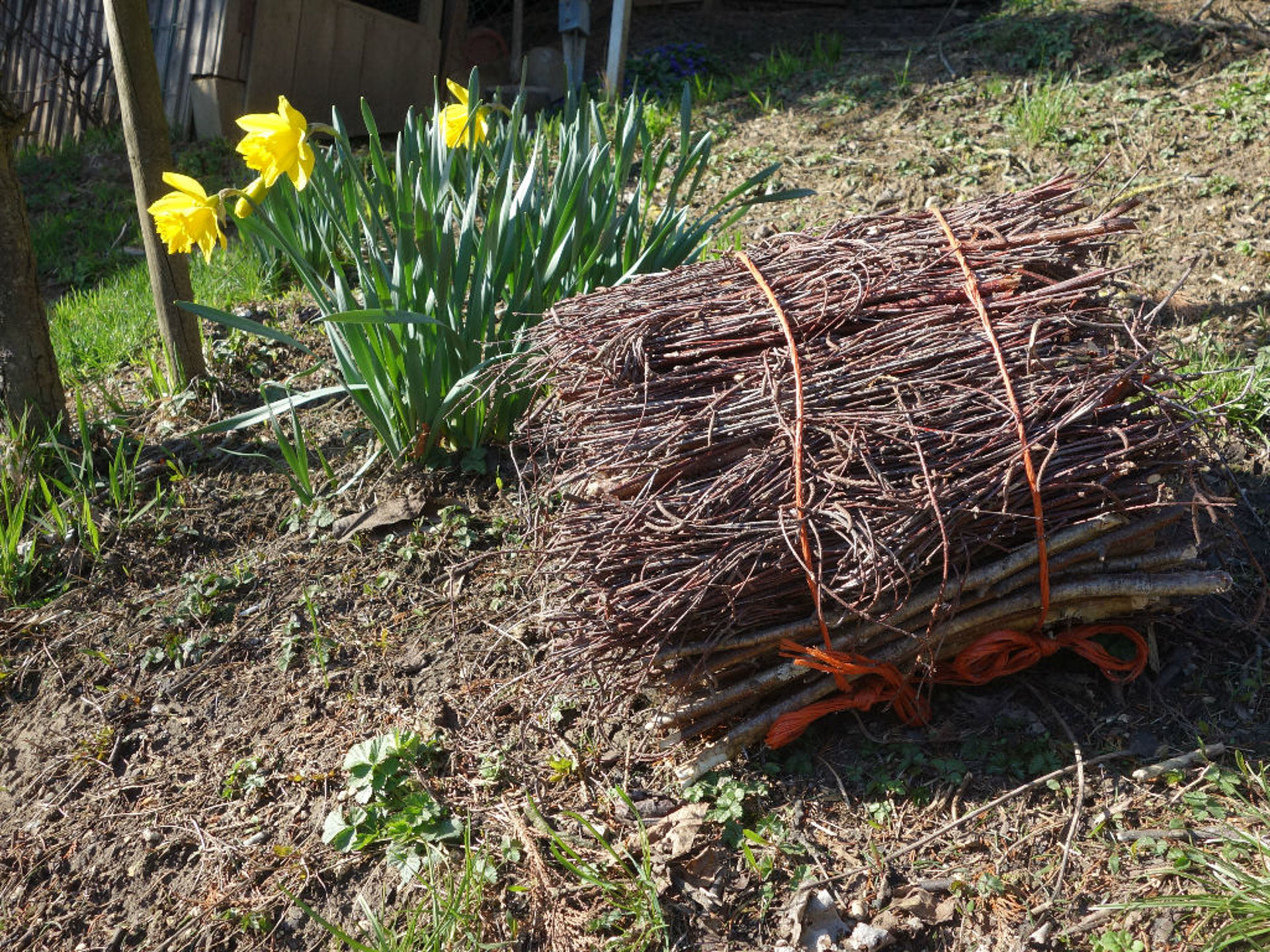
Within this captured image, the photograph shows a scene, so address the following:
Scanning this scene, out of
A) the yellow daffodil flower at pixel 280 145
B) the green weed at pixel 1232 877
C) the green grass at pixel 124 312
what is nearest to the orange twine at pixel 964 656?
the green weed at pixel 1232 877

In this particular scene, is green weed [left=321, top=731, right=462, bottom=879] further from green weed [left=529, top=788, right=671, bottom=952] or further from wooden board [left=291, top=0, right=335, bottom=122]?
wooden board [left=291, top=0, right=335, bottom=122]

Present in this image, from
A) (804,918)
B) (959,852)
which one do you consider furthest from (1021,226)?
(804,918)

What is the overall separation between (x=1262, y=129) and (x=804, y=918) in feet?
13.0

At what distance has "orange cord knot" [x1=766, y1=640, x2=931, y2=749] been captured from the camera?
1.91 m

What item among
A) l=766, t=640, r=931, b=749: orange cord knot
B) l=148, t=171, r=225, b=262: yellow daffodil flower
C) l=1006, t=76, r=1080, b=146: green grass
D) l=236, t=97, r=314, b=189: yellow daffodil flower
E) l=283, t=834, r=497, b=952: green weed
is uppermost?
l=1006, t=76, r=1080, b=146: green grass

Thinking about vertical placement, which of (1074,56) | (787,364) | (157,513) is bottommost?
(157,513)

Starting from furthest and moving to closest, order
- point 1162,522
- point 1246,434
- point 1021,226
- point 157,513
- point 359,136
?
point 359,136, point 157,513, point 1246,434, point 1021,226, point 1162,522

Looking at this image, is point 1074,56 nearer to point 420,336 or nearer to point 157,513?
point 420,336

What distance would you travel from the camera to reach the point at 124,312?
4223 mm

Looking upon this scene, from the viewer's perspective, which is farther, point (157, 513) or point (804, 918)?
point (157, 513)

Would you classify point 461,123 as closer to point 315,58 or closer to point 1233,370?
point 1233,370

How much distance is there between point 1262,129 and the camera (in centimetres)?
420

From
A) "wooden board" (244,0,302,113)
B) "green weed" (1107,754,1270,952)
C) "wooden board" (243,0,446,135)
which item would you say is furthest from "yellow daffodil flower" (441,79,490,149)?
"wooden board" (244,0,302,113)

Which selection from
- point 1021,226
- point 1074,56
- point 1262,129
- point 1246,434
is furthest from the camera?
point 1074,56
